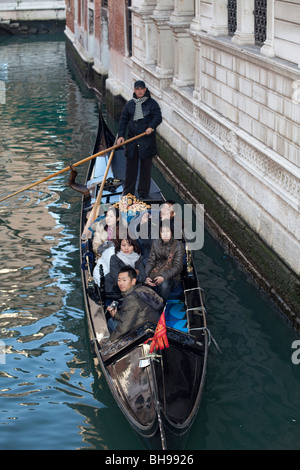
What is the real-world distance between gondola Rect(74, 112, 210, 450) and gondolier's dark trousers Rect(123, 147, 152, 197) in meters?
2.51

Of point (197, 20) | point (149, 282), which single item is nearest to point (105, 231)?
point (149, 282)

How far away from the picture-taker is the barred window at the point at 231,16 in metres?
7.94

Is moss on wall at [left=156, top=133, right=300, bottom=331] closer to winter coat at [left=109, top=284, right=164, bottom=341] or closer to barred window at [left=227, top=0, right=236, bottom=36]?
winter coat at [left=109, top=284, right=164, bottom=341]

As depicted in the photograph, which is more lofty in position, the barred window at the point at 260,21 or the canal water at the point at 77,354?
the barred window at the point at 260,21

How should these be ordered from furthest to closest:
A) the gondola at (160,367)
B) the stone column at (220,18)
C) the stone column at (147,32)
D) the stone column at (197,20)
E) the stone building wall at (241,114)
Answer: the stone column at (147,32), the stone column at (197,20), the stone column at (220,18), the stone building wall at (241,114), the gondola at (160,367)

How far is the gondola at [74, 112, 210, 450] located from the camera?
4.61 meters

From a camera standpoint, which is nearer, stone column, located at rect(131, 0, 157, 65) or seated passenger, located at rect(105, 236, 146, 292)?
seated passenger, located at rect(105, 236, 146, 292)

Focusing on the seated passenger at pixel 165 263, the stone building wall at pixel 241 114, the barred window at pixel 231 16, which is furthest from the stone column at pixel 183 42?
the seated passenger at pixel 165 263

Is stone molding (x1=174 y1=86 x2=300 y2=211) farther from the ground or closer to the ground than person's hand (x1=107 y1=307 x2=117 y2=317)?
farther from the ground

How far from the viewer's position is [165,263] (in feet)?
21.0

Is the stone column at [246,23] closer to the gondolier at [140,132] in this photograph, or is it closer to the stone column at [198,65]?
the gondolier at [140,132]

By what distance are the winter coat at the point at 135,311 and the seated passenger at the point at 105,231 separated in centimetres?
128

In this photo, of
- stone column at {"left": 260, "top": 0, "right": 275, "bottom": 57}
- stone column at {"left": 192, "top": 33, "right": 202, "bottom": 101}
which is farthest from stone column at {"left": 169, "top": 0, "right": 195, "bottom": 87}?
stone column at {"left": 260, "top": 0, "right": 275, "bottom": 57}
